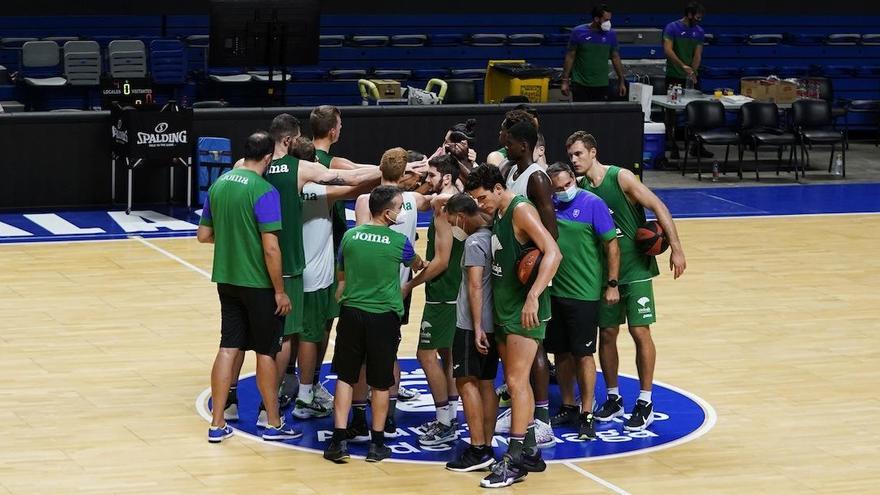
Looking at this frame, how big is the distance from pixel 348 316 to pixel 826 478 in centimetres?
289

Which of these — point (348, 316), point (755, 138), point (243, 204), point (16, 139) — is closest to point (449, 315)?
point (348, 316)

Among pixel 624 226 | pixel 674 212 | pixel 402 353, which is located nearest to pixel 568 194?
pixel 624 226

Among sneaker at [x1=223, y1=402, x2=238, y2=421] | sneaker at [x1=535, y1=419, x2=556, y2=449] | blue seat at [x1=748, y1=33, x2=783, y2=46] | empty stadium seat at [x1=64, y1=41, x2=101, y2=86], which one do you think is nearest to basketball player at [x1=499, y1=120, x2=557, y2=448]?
sneaker at [x1=535, y1=419, x2=556, y2=449]

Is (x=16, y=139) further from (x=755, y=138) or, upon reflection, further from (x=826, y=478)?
(x=826, y=478)

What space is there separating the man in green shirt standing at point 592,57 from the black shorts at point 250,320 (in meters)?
12.1

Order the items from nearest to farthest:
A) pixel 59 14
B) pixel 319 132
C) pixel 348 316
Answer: pixel 348 316, pixel 319 132, pixel 59 14

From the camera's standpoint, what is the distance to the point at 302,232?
9.89 m

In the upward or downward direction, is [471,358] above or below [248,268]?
below

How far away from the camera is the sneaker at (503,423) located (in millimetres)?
9680

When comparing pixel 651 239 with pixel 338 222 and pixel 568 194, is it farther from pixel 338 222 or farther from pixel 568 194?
pixel 338 222

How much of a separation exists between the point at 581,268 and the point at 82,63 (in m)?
14.1

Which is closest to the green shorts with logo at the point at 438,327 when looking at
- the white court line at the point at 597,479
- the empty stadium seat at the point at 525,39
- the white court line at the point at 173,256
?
the white court line at the point at 597,479

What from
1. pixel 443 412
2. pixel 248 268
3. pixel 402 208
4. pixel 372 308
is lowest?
pixel 443 412

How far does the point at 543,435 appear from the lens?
9.43m
